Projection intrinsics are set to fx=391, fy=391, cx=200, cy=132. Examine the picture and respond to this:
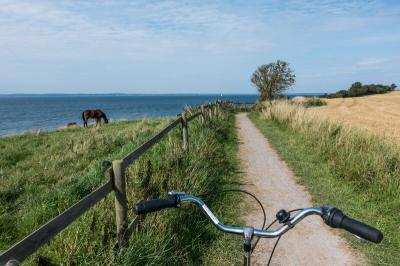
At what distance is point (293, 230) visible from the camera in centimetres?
622

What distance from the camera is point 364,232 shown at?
7.36ft

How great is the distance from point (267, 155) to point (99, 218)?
852 cm

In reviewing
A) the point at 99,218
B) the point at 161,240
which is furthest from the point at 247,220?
the point at 99,218

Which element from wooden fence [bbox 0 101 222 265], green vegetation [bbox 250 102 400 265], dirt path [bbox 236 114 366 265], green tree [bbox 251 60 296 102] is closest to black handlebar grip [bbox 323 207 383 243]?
wooden fence [bbox 0 101 222 265]

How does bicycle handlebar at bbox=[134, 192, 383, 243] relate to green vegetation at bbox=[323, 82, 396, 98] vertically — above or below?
above

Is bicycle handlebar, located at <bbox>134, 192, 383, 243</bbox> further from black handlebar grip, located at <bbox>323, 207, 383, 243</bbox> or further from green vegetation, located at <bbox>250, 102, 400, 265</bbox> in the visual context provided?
green vegetation, located at <bbox>250, 102, 400, 265</bbox>

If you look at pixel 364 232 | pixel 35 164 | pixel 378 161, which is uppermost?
pixel 364 232

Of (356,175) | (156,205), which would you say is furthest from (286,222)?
(356,175)

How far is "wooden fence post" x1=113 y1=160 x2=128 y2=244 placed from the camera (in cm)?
415

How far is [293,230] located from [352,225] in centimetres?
411

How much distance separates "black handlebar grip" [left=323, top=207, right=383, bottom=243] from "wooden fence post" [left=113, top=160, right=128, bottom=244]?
2379 mm

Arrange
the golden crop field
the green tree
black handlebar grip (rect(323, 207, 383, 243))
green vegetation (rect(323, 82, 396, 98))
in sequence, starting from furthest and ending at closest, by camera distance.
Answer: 1. green vegetation (rect(323, 82, 396, 98))
2. the green tree
3. the golden crop field
4. black handlebar grip (rect(323, 207, 383, 243))

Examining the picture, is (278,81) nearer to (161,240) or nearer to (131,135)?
(131,135)

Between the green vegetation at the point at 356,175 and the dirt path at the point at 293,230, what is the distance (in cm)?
29
